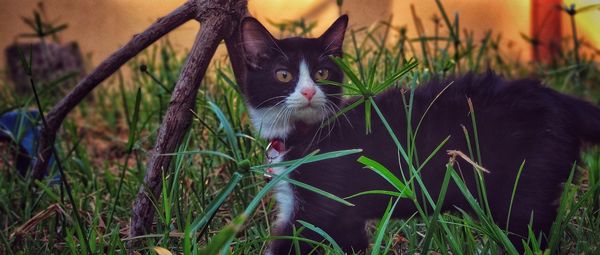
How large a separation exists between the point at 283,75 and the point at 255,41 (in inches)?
5.1

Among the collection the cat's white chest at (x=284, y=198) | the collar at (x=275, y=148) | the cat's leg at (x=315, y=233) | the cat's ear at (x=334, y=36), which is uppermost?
the cat's ear at (x=334, y=36)

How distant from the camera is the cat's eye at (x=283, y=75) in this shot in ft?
6.29

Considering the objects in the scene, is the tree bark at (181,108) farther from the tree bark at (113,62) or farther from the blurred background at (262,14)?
the blurred background at (262,14)

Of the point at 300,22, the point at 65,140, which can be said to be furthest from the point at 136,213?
the point at 300,22

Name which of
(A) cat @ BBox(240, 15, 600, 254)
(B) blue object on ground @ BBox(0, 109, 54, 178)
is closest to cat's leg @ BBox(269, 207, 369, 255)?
(A) cat @ BBox(240, 15, 600, 254)

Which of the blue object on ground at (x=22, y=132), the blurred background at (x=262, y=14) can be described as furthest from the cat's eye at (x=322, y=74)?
the blurred background at (x=262, y=14)

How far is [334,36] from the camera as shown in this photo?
197 cm

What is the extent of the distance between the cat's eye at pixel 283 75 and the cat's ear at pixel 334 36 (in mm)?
138

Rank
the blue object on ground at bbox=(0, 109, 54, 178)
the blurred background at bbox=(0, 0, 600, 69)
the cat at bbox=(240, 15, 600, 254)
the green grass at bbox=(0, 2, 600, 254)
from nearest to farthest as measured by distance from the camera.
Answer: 1. the green grass at bbox=(0, 2, 600, 254)
2. the cat at bbox=(240, 15, 600, 254)
3. the blue object on ground at bbox=(0, 109, 54, 178)
4. the blurred background at bbox=(0, 0, 600, 69)

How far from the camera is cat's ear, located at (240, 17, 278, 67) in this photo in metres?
1.92

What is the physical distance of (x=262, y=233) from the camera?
6.61 feet

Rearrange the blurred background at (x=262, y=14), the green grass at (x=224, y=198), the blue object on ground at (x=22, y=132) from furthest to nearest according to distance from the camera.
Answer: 1. the blurred background at (x=262, y=14)
2. the blue object on ground at (x=22, y=132)
3. the green grass at (x=224, y=198)

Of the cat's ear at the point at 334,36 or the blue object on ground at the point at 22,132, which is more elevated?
the cat's ear at the point at 334,36

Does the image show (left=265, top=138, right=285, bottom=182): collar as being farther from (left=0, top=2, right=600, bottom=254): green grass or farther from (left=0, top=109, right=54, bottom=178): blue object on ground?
(left=0, top=109, right=54, bottom=178): blue object on ground
